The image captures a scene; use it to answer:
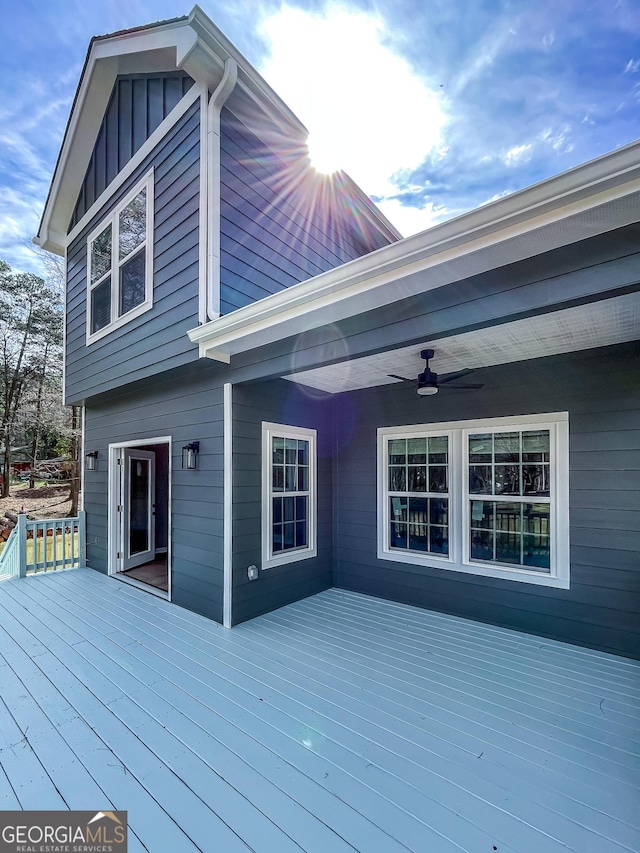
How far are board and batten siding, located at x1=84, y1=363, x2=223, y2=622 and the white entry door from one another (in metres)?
0.79

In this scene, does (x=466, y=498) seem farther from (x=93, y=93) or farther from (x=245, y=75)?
(x=93, y=93)

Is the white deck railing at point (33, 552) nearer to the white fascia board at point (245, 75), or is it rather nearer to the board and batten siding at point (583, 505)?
the board and batten siding at point (583, 505)

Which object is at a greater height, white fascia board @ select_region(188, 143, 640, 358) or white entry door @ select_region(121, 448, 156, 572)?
white fascia board @ select_region(188, 143, 640, 358)

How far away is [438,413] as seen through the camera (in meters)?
4.30

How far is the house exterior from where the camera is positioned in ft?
7.57


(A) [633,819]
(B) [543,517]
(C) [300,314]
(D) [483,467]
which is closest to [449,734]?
(A) [633,819]

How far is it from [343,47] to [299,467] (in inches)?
181

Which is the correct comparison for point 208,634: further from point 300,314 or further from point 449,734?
point 300,314

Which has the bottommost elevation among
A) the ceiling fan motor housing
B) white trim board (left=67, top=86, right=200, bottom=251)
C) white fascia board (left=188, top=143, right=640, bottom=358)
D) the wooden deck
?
the wooden deck

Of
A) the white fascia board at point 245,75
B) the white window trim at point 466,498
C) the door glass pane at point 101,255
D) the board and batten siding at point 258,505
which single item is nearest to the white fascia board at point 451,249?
the board and batten siding at point 258,505

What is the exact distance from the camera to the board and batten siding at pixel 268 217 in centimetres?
399

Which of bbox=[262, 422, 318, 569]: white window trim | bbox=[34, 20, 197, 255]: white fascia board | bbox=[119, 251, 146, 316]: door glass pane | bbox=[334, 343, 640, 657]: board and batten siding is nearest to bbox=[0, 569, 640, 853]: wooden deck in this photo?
bbox=[334, 343, 640, 657]: board and batten siding

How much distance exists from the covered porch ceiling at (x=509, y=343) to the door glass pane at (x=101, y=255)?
131 inches

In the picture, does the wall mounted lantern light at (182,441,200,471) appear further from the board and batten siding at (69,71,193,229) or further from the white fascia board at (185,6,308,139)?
the board and batten siding at (69,71,193,229)
